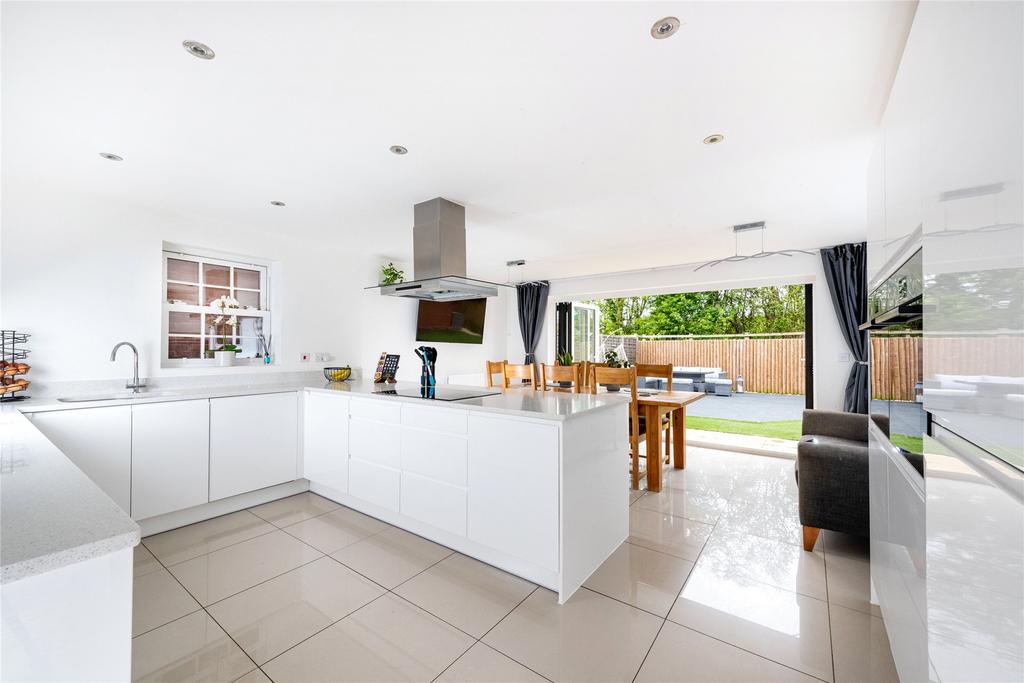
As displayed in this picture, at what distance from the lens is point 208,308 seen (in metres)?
3.57

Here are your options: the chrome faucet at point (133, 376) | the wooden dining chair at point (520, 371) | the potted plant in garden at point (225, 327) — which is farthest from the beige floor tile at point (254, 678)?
the wooden dining chair at point (520, 371)

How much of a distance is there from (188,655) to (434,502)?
3.87 feet

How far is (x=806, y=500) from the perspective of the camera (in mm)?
2322

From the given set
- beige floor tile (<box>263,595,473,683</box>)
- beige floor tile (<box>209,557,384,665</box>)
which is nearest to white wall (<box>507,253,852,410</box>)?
beige floor tile (<box>263,595,473,683</box>)

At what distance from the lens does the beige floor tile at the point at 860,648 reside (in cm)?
151

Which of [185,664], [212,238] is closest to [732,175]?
[185,664]

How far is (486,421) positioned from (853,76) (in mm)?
2150

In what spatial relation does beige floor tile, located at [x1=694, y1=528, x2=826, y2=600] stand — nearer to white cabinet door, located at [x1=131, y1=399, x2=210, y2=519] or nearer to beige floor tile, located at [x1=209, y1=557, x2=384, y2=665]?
beige floor tile, located at [x1=209, y1=557, x2=384, y2=665]

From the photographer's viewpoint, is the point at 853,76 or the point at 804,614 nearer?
the point at 853,76

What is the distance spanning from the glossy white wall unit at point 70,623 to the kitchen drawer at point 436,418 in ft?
5.46

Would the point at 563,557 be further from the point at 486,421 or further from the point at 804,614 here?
the point at 804,614

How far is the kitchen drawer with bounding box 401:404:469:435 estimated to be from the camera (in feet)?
Result: 7.59

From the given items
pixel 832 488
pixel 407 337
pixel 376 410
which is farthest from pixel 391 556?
pixel 407 337

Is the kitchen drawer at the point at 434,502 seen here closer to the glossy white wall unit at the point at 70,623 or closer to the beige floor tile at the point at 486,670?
the beige floor tile at the point at 486,670
